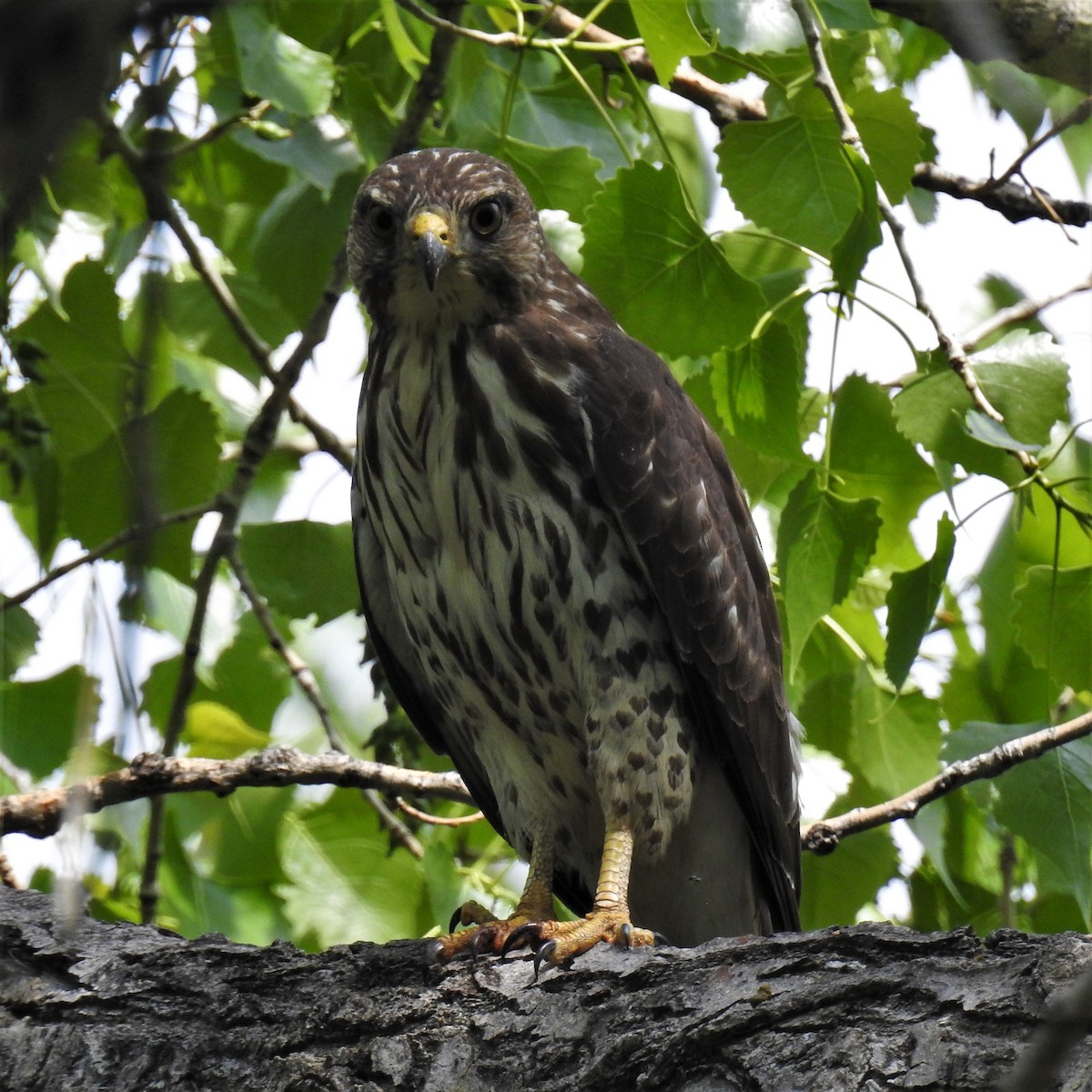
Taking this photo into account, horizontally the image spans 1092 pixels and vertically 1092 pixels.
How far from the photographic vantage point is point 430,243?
10.9 ft

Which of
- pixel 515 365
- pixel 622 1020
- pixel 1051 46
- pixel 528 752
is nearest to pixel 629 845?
pixel 528 752

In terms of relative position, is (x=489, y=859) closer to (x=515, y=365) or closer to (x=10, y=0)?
(x=515, y=365)

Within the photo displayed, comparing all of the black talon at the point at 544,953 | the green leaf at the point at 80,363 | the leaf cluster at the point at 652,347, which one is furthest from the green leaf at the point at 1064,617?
the green leaf at the point at 80,363

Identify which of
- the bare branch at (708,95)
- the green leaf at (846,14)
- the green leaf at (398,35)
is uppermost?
the bare branch at (708,95)

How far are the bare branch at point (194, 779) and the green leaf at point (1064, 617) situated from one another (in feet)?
5.51

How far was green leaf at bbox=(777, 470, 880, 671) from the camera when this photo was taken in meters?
3.34

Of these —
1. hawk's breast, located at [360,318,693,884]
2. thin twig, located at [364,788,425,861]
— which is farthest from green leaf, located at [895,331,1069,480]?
thin twig, located at [364,788,425,861]

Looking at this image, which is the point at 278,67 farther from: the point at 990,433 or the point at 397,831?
the point at 397,831

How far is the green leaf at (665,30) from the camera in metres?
3.05

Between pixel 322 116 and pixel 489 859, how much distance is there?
255 cm

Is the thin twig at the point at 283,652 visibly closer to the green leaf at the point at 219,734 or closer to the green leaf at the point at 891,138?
the green leaf at the point at 219,734

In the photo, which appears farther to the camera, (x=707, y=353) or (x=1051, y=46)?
(x=1051, y=46)

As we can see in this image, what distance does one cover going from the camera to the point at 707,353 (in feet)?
11.6

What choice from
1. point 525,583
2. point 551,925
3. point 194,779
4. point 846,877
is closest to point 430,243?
point 525,583
